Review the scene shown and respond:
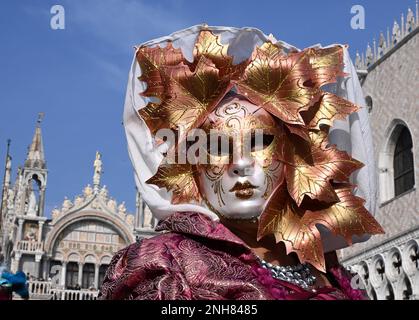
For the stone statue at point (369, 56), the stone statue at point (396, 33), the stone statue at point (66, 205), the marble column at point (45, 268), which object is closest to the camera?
the stone statue at point (396, 33)

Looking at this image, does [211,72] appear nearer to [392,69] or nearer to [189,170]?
[189,170]

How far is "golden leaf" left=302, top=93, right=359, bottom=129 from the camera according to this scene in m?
1.76

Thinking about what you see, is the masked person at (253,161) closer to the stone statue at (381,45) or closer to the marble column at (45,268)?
the stone statue at (381,45)

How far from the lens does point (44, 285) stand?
48.4 feet

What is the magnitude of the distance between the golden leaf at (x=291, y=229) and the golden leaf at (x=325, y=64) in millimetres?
304

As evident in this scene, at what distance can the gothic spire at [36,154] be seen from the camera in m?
16.5

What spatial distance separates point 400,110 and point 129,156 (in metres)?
7.70

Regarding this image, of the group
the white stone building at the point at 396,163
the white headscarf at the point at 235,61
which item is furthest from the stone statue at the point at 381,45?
the white headscarf at the point at 235,61

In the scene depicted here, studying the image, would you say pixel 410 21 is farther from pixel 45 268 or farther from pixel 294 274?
pixel 45 268

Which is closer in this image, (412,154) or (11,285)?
→ (11,285)

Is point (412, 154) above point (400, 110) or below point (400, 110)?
below

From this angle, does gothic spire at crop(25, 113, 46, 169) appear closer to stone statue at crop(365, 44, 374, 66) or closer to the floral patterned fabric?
stone statue at crop(365, 44, 374, 66)

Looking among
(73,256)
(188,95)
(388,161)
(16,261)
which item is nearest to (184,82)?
(188,95)

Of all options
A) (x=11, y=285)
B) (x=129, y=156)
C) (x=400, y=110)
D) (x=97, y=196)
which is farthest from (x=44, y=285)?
(x=129, y=156)
